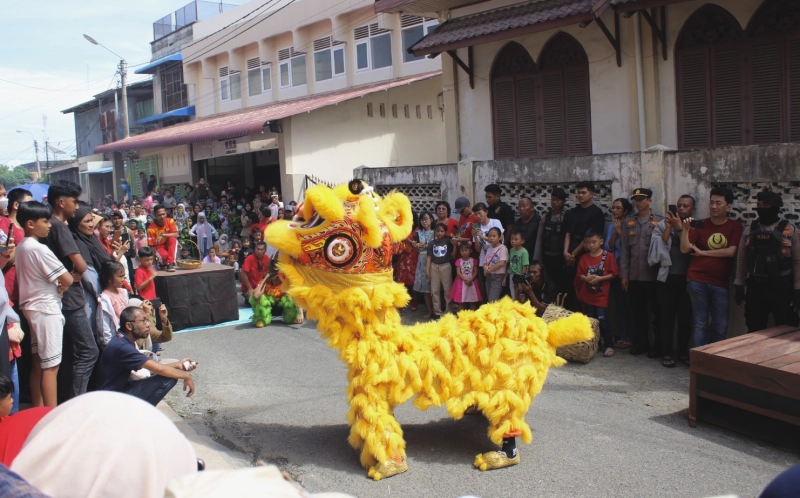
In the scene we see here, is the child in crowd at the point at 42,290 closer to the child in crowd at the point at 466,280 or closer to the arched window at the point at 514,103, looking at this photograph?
the child in crowd at the point at 466,280

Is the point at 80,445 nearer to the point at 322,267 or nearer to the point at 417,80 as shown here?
the point at 322,267

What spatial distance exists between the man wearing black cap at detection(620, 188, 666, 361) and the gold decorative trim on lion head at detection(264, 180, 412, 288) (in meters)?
3.74

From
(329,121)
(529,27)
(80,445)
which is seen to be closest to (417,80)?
(329,121)

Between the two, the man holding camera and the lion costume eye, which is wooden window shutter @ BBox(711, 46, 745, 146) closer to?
the lion costume eye

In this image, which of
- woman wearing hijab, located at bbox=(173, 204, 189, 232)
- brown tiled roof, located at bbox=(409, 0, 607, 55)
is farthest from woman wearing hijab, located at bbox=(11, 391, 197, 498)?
woman wearing hijab, located at bbox=(173, 204, 189, 232)

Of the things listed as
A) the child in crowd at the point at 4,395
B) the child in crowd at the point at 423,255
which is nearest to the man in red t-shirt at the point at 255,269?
the child in crowd at the point at 423,255

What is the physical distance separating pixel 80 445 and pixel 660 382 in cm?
638

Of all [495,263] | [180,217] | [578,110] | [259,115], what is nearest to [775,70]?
[578,110]

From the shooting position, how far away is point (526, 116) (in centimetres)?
1247

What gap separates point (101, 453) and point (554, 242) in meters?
7.66

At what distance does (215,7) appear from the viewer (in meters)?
33.6

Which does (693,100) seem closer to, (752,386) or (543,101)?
(543,101)

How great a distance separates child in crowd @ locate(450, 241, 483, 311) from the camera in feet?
32.2

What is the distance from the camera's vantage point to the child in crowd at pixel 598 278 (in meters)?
8.38
